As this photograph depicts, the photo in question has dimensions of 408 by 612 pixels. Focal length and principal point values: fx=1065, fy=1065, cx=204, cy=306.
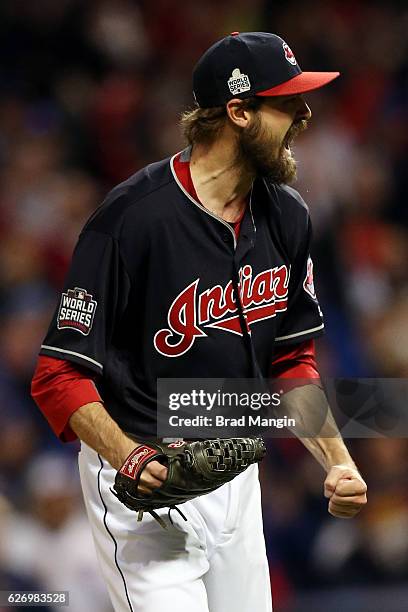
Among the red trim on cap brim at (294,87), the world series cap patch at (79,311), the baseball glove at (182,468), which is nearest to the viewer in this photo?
the baseball glove at (182,468)

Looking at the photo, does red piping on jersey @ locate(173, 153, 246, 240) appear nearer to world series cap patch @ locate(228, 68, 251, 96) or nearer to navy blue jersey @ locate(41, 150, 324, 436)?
navy blue jersey @ locate(41, 150, 324, 436)

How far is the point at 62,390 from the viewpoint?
2078mm

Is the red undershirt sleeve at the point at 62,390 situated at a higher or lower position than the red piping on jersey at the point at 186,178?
lower

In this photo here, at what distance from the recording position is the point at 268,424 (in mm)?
2422

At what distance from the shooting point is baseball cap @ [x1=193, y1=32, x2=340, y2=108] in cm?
224

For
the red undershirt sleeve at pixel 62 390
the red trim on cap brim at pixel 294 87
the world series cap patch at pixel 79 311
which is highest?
the red trim on cap brim at pixel 294 87

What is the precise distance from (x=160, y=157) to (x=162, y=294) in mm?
2379

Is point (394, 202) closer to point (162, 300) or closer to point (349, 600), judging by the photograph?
point (349, 600)

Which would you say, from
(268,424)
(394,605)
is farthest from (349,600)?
(268,424)

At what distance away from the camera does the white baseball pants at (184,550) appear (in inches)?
81.8

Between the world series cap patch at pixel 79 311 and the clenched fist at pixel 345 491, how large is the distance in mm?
571

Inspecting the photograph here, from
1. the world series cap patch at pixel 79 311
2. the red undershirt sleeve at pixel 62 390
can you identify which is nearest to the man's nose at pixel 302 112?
the world series cap patch at pixel 79 311

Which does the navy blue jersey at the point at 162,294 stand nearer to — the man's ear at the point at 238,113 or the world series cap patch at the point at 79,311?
the world series cap patch at the point at 79,311

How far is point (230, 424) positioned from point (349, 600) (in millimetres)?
1877
